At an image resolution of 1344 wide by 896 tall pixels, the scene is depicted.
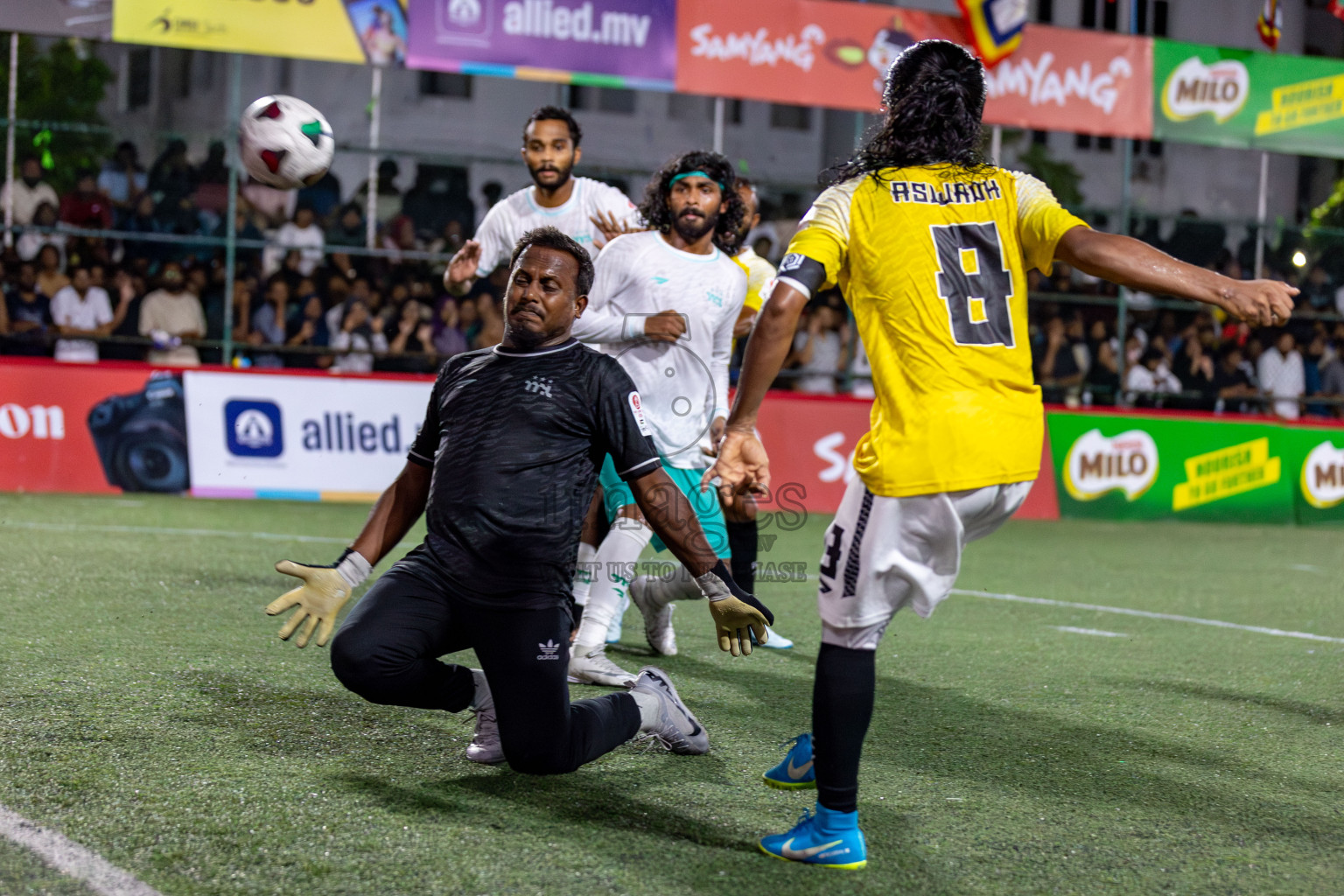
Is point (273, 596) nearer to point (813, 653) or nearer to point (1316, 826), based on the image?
point (813, 653)

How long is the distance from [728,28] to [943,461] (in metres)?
12.1

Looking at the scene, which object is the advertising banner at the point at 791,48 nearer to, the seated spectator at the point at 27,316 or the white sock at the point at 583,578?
the seated spectator at the point at 27,316

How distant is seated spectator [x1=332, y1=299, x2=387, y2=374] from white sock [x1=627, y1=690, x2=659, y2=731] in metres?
10.3

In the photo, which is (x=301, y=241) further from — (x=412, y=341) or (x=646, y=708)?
(x=646, y=708)

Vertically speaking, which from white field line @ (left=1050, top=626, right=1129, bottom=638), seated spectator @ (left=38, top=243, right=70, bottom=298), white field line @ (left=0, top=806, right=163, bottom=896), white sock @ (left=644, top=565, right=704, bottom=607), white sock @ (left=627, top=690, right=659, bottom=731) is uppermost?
seated spectator @ (left=38, top=243, right=70, bottom=298)

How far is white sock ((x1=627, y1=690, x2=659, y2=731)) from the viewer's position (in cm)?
404

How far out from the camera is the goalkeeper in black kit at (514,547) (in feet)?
12.0

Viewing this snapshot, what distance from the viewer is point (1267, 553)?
38.7 feet

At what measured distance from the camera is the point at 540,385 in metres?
3.84

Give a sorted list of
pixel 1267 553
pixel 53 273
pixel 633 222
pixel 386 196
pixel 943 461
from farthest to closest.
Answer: pixel 386 196
pixel 53 273
pixel 1267 553
pixel 633 222
pixel 943 461

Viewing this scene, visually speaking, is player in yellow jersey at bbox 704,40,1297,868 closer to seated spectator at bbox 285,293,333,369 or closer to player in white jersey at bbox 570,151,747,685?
player in white jersey at bbox 570,151,747,685

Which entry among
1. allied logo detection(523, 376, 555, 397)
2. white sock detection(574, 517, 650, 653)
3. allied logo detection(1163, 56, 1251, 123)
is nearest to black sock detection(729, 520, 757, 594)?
white sock detection(574, 517, 650, 653)

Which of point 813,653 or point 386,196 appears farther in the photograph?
point 386,196

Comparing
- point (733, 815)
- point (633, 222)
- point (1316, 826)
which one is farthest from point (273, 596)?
point (1316, 826)
